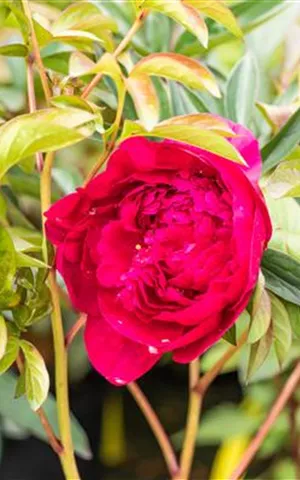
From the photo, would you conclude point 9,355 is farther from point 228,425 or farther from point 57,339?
point 228,425

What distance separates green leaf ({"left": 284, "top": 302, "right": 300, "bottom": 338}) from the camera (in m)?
0.47

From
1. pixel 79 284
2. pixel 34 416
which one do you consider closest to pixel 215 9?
pixel 79 284

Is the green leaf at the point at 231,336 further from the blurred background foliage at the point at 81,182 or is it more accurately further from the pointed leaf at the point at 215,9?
the pointed leaf at the point at 215,9

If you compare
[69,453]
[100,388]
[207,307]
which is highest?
[207,307]

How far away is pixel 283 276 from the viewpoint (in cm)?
45

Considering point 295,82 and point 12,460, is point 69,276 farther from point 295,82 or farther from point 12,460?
point 12,460

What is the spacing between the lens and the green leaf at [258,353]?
45cm

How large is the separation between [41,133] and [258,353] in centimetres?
15

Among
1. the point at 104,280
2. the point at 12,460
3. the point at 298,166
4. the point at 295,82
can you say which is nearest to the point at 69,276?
the point at 104,280

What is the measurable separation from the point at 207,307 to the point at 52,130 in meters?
0.09

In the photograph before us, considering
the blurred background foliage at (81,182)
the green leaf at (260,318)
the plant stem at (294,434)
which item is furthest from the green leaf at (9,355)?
the plant stem at (294,434)

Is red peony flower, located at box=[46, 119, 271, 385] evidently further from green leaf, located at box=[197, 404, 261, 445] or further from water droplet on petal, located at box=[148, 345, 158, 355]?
green leaf, located at box=[197, 404, 261, 445]

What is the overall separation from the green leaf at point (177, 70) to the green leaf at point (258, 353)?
0.12 meters

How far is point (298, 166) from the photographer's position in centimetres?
45
